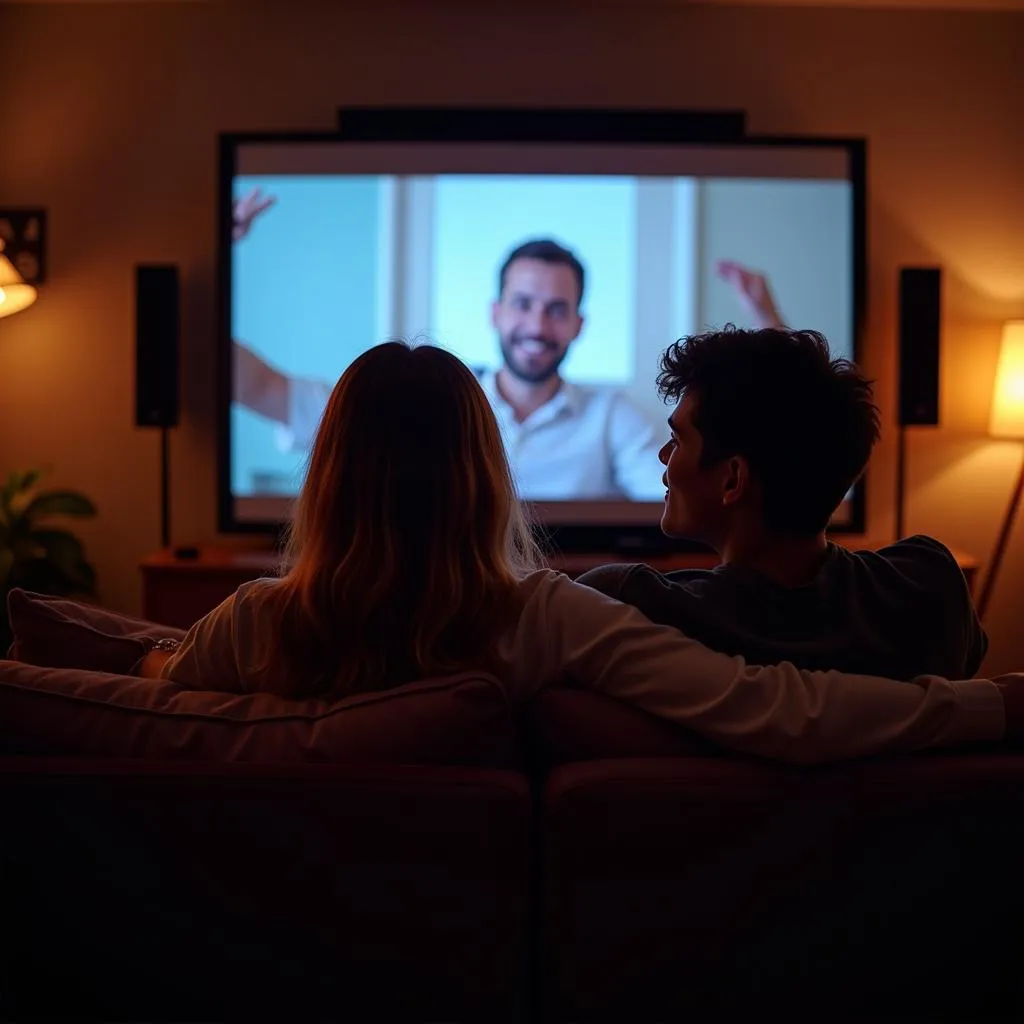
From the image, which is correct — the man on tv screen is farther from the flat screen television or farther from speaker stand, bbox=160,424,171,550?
speaker stand, bbox=160,424,171,550

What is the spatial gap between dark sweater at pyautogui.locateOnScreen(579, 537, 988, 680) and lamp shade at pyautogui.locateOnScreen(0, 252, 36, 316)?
9.63ft

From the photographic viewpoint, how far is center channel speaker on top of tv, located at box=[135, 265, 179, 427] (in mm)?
3627

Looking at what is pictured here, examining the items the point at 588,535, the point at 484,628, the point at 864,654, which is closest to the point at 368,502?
the point at 484,628

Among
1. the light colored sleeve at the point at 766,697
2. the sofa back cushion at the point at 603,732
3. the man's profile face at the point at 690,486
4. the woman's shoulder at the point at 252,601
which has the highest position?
the man's profile face at the point at 690,486

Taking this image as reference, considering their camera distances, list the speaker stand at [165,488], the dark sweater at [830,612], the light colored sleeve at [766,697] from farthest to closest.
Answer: the speaker stand at [165,488], the dark sweater at [830,612], the light colored sleeve at [766,697]

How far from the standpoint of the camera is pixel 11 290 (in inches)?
135

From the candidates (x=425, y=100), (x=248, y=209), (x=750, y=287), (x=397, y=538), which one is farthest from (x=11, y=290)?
(x=397, y=538)

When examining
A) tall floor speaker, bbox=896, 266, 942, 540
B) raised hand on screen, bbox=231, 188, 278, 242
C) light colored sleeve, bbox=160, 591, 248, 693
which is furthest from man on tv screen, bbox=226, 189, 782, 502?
light colored sleeve, bbox=160, 591, 248, 693

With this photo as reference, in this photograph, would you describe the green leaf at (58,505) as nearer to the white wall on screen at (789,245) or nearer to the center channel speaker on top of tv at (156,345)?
the center channel speaker on top of tv at (156,345)

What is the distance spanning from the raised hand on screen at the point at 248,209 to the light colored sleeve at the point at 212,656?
114 inches

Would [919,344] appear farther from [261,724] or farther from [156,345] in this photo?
[261,724]

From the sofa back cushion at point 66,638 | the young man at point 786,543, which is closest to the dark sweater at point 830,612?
the young man at point 786,543

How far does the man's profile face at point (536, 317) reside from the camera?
3775mm

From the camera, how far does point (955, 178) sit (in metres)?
3.88
